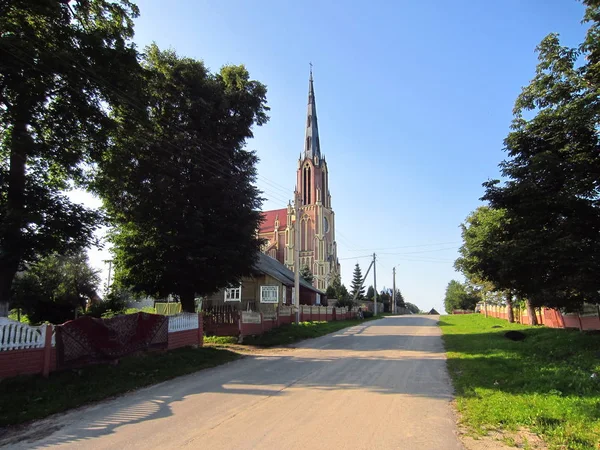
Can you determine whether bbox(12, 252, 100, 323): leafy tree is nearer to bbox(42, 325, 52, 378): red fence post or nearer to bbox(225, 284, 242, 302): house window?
bbox(225, 284, 242, 302): house window

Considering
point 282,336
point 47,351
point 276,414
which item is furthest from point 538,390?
point 282,336

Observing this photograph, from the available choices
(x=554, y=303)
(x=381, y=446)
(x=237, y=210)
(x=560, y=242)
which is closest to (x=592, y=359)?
(x=560, y=242)

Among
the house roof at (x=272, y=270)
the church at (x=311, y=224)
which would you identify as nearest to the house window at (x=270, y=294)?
the house roof at (x=272, y=270)

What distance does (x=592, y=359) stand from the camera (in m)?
10.5

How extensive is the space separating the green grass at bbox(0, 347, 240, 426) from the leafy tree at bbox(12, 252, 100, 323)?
18.1m

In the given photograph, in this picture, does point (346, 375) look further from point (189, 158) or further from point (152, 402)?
point (189, 158)

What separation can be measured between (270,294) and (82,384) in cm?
1495

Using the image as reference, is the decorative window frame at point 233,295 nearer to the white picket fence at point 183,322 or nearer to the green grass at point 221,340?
the green grass at point 221,340

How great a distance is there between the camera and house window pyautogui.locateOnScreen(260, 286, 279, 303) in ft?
76.9

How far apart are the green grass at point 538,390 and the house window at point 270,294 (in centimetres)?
1137

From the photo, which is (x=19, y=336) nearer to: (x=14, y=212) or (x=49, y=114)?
(x=14, y=212)

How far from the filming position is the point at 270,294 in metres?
23.6

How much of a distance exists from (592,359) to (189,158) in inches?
648

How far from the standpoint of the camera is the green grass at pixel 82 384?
7.27 meters
